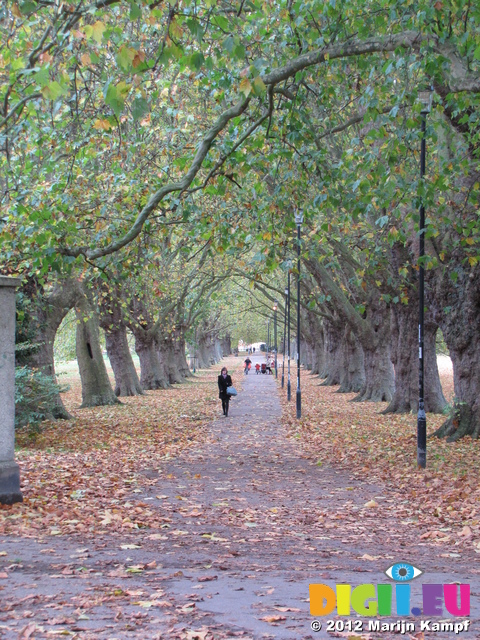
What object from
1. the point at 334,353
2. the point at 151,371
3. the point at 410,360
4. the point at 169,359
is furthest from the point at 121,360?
the point at 334,353

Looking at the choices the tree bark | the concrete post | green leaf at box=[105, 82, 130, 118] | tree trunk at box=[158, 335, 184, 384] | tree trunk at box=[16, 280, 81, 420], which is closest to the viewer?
green leaf at box=[105, 82, 130, 118]

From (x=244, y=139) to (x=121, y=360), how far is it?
22.2 meters

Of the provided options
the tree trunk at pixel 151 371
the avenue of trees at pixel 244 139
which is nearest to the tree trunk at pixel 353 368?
the tree trunk at pixel 151 371

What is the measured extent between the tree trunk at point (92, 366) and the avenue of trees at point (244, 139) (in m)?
5.65

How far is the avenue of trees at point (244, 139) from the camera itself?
8.94m

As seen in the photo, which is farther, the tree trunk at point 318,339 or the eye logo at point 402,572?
the tree trunk at point 318,339

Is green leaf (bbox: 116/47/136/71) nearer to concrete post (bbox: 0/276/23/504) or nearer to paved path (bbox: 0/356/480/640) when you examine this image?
concrete post (bbox: 0/276/23/504)

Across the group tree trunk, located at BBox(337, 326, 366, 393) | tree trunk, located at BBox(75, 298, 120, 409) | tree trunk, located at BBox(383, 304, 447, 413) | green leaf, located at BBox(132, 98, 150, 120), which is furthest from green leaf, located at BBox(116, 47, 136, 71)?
tree trunk, located at BBox(337, 326, 366, 393)

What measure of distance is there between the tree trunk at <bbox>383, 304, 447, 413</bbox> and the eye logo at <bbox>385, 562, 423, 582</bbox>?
14.6 meters

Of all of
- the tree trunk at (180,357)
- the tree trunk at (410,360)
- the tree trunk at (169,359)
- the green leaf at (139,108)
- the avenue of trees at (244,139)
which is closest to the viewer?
the green leaf at (139,108)

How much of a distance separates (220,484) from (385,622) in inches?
261

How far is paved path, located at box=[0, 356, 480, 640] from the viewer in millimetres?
4645

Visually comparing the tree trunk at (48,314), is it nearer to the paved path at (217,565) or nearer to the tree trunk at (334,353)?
the paved path at (217,565)

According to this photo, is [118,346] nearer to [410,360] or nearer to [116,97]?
[410,360]
